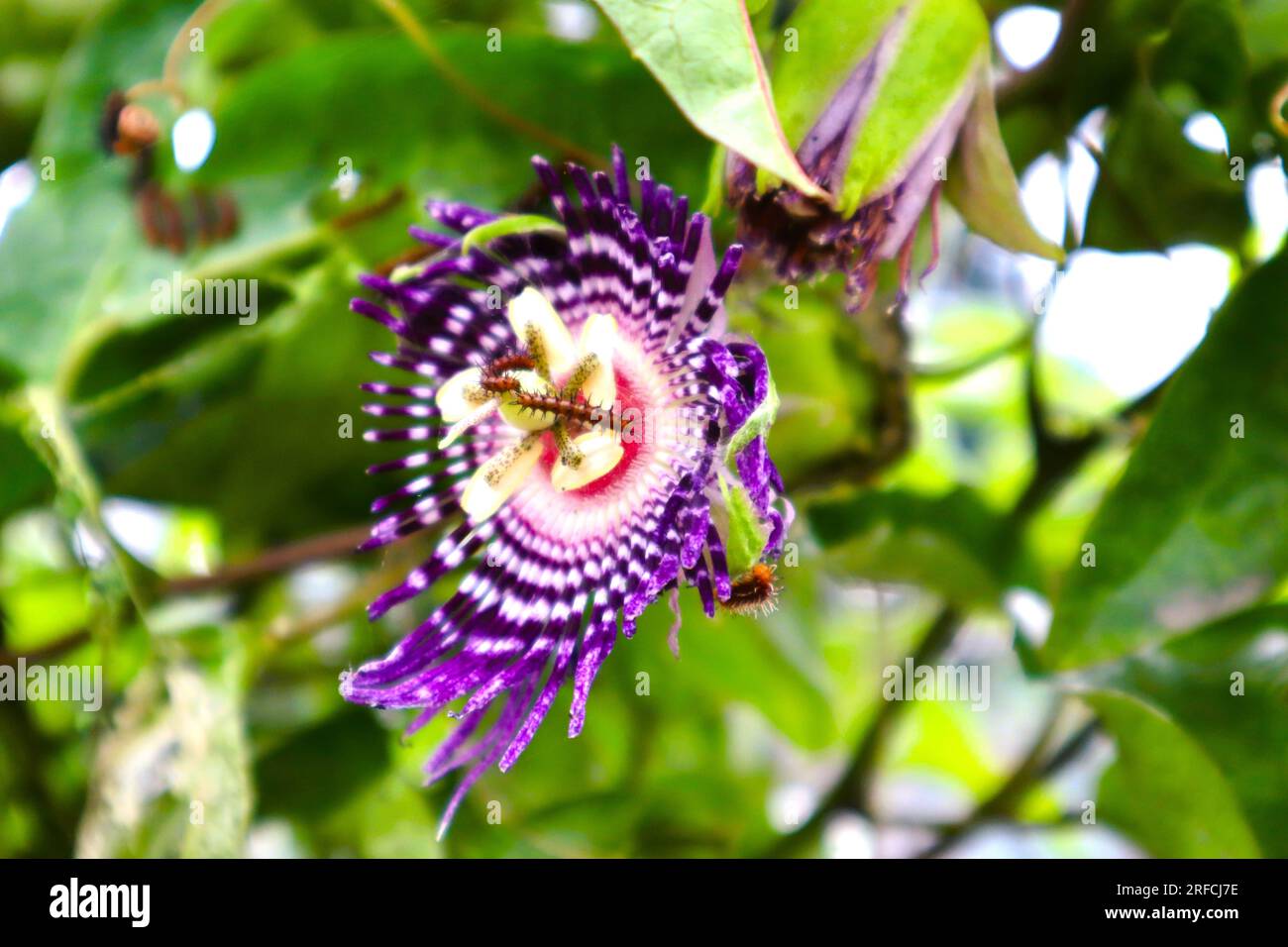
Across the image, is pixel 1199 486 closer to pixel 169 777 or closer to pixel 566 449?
pixel 566 449

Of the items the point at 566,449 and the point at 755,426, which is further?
the point at 566,449

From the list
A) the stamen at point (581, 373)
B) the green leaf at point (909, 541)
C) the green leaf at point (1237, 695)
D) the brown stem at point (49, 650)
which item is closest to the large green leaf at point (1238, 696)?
the green leaf at point (1237, 695)

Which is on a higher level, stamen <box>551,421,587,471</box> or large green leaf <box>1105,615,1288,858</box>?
stamen <box>551,421,587,471</box>

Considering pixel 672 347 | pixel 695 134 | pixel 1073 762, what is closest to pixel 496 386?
pixel 672 347

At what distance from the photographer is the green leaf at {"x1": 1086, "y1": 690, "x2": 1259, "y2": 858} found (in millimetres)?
726

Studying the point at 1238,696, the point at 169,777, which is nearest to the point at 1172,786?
the point at 1238,696

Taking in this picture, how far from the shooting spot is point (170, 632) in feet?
3.12

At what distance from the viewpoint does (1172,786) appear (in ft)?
2.46

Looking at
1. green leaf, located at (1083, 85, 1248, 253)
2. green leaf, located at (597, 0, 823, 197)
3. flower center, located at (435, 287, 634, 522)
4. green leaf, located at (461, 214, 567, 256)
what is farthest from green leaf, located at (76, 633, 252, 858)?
green leaf, located at (1083, 85, 1248, 253)

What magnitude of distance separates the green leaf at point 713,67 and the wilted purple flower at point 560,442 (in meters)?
0.06

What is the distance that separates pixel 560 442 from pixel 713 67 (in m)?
0.23

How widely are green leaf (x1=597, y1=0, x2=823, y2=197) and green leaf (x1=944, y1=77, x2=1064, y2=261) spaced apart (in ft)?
0.46

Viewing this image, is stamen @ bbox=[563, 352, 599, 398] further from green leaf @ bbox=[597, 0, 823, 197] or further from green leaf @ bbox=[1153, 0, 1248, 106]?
green leaf @ bbox=[1153, 0, 1248, 106]
